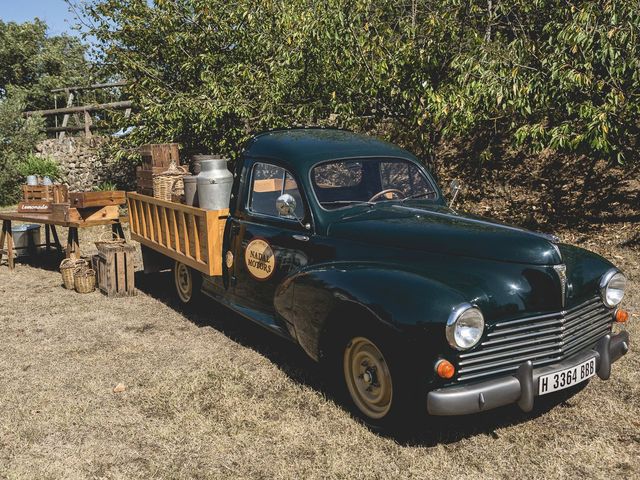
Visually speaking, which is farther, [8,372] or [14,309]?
[14,309]

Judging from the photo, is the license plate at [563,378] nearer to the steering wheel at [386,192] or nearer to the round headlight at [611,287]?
the round headlight at [611,287]

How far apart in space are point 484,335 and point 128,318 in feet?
14.9

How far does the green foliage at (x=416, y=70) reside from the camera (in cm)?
679

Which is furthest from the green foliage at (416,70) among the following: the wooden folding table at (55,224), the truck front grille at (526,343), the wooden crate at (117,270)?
the truck front grille at (526,343)

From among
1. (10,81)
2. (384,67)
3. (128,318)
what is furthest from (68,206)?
(10,81)

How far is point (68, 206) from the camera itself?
319 inches

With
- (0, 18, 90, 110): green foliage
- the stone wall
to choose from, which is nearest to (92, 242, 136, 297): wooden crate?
the stone wall

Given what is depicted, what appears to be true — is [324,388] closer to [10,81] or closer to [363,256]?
[363,256]

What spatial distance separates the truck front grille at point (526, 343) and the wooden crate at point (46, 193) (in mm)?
7047

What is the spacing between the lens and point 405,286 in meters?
3.46

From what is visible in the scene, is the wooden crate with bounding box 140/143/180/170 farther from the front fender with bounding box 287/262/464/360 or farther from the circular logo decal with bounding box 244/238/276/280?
the front fender with bounding box 287/262/464/360

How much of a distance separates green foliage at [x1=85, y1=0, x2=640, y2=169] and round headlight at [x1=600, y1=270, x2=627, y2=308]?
10.6 ft

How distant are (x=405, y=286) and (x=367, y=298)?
259mm

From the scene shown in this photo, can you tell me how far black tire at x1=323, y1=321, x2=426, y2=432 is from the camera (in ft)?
11.1
